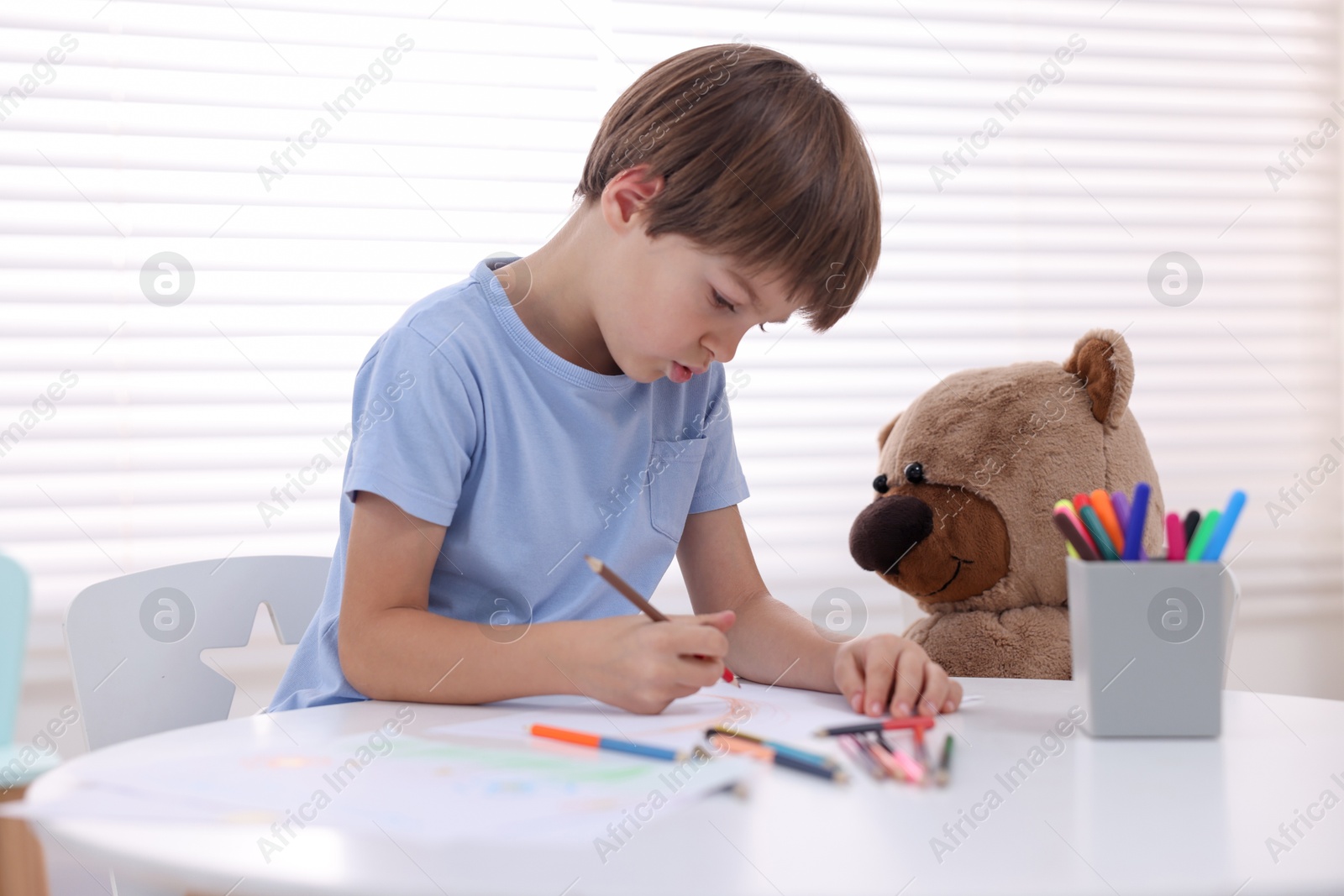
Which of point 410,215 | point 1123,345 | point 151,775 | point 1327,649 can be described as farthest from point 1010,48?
point 151,775

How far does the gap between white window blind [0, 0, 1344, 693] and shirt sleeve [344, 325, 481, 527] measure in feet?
1.99

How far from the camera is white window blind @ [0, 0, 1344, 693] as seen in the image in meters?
1.33

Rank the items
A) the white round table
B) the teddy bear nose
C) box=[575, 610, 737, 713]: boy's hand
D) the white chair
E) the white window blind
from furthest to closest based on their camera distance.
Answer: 1. the white window blind
2. the teddy bear nose
3. the white chair
4. box=[575, 610, 737, 713]: boy's hand
5. the white round table

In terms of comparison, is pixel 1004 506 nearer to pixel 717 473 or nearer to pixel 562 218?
pixel 717 473

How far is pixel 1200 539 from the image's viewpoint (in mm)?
628

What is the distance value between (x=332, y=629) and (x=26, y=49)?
92 centimetres

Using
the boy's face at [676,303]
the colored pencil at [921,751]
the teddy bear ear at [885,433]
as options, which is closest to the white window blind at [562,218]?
the teddy bear ear at [885,433]

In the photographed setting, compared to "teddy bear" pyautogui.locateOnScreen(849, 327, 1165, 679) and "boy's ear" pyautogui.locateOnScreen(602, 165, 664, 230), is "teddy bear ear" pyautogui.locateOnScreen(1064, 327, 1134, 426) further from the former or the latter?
"boy's ear" pyautogui.locateOnScreen(602, 165, 664, 230)

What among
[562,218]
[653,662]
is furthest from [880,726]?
[562,218]

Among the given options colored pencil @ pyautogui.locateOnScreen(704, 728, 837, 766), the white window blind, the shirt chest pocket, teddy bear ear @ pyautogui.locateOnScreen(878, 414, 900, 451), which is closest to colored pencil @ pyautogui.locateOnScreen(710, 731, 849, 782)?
colored pencil @ pyautogui.locateOnScreen(704, 728, 837, 766)

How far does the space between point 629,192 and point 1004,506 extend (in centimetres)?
53

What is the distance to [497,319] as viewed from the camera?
0.88 m

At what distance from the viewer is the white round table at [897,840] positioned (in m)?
0.41

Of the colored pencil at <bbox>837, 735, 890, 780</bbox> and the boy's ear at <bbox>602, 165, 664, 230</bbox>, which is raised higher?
the boy's ear at <bbox>602, 165, 664, 230</bbox>
